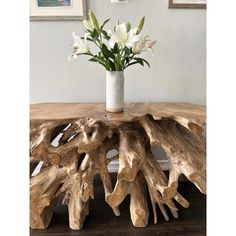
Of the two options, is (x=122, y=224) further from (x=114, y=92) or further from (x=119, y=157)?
(x=114, y=92)

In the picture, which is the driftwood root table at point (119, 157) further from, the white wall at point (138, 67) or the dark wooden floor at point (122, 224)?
the white wall at point (138, 67)

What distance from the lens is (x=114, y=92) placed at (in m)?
1.48

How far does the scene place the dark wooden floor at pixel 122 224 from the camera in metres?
1.33

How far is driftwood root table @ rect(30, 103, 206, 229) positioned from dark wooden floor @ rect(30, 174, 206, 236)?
0.13ft

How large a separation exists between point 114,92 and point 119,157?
388 millimetres

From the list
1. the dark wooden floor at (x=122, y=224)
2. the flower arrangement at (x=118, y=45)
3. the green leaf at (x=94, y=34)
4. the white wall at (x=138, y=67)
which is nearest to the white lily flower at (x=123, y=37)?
the flower arrangement at (x=118, y=45)

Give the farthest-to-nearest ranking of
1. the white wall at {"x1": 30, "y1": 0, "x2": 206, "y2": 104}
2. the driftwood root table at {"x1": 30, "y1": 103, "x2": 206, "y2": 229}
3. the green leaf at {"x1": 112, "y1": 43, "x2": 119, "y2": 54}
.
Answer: the white wall at {"x1": 30, "y1": 0, "x2": 206, "y2": 104} → the green leaf at {"x1": 112, "y1": 43, "x2": 119, "y2": 54} → the driftwood root table at {"x1": 30, "y1": 103, "x2": 206, "y2": 229}

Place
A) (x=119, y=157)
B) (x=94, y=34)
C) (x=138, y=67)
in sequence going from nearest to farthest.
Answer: (x=119, y=157) < (x=94, y=34) < (x=138, y=67)

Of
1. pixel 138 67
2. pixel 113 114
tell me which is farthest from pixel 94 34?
pixel 138 67

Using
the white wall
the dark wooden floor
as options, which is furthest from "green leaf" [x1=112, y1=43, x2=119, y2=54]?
the dark wooden floor

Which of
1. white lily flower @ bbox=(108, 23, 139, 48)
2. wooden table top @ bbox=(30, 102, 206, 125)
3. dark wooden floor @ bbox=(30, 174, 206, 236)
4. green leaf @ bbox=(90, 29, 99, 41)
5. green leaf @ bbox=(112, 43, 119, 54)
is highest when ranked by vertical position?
green leaf @ bbox=(90, 29, 99, 41)

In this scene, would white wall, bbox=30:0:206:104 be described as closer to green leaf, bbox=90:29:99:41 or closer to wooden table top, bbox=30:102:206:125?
wooden table top, bbox=30:102:206:125

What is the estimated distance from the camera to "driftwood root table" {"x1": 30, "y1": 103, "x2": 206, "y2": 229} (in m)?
1.25

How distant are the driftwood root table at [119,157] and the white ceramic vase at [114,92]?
70 millimetres
